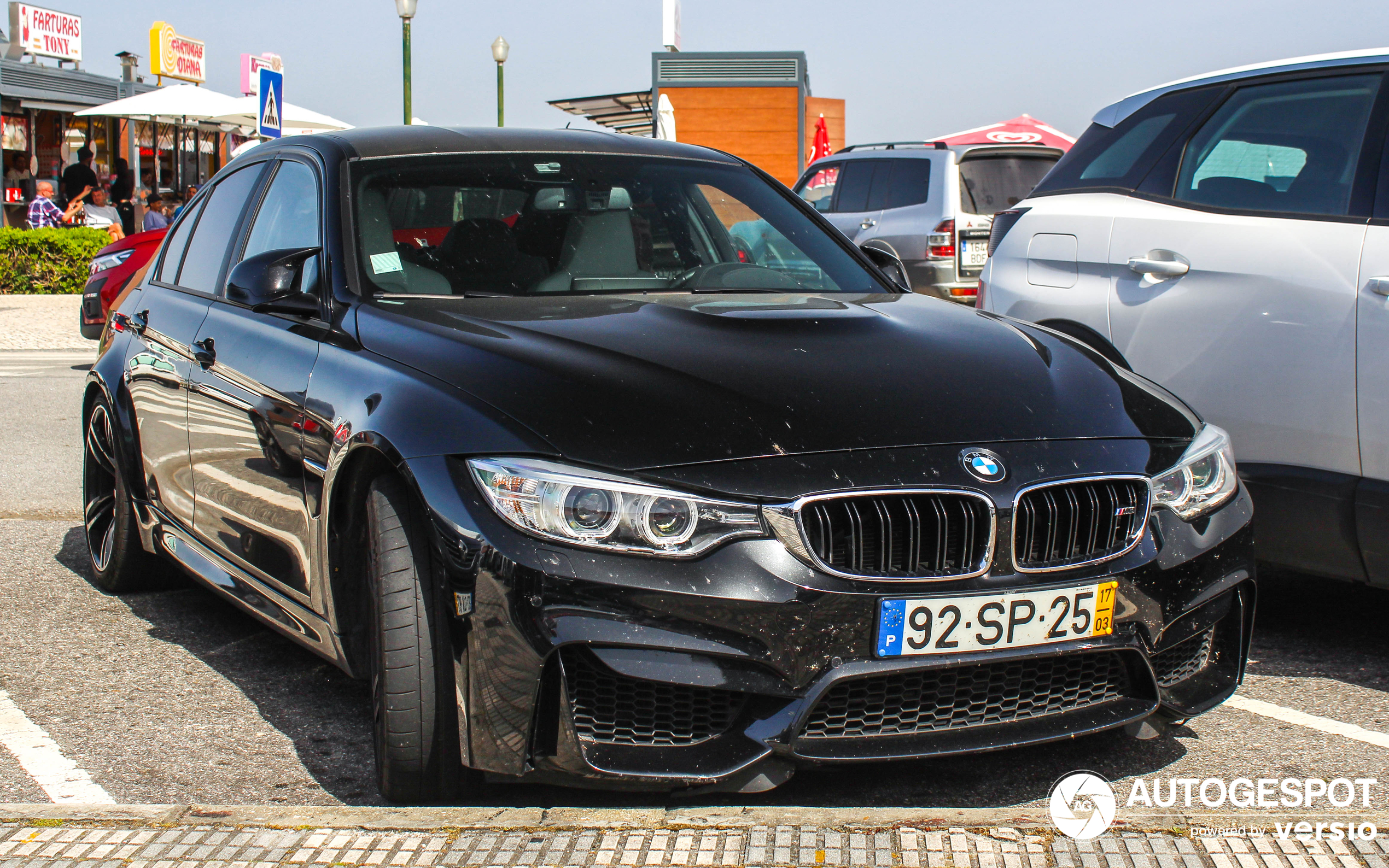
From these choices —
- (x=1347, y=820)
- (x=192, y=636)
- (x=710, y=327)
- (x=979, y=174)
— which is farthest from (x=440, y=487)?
(x=979, y=174)

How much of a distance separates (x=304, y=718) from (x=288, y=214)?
4.77ft

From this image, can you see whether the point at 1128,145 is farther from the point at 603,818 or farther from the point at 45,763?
the point at 45,763

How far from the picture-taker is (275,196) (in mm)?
4371

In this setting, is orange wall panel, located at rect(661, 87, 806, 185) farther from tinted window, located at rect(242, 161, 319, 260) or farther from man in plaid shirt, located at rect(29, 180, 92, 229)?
tinted window, located at rect(242, 161, 319, 260)

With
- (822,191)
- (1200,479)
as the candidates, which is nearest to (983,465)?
(1200,479)

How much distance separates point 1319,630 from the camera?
457 cm

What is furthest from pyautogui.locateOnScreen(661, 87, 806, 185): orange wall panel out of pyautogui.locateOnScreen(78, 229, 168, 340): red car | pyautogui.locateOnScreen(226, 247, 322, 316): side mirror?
pyautogui.locateOnScreen(226, 247, 322, 316): side mirror

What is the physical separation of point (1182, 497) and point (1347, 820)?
717 mm

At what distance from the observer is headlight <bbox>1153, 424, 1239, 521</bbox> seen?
10.1 ft

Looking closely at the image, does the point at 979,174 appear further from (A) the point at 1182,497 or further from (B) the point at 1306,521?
(A) the point at 1182,497

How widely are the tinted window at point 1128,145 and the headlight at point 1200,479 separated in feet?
5.58

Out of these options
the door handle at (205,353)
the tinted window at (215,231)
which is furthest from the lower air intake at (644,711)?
the tinted window at (215,231)

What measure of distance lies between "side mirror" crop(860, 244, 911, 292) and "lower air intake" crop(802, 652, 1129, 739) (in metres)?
1.80

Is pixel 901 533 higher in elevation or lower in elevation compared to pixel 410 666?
higher
